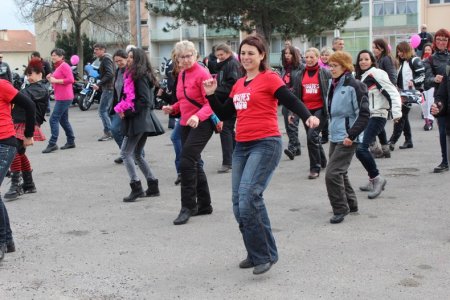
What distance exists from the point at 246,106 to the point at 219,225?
6.37ft

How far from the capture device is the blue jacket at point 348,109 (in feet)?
21.2

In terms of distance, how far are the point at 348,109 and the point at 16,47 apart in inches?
3676

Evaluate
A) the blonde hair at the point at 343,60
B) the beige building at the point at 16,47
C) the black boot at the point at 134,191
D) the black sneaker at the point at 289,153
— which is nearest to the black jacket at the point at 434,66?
the black sneaker at the point at 289,153

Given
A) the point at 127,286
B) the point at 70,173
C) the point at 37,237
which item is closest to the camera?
the point at 127,286

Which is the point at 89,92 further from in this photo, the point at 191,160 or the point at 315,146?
the point at 191,160

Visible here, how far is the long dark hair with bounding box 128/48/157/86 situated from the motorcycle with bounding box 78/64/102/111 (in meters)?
13.8

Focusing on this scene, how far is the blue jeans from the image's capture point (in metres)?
4.90

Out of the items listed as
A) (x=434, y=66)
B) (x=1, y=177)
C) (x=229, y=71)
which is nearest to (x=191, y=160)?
(x=229, y=71)

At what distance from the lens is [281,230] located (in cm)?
636

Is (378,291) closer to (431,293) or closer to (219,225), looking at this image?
(431,293)

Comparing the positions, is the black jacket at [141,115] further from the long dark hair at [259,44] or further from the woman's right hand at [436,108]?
the woman's right hand at [436,108]

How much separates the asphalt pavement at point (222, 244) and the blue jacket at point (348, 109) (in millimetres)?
912

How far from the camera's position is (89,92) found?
2191 cm

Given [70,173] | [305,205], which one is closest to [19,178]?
[70,173]
